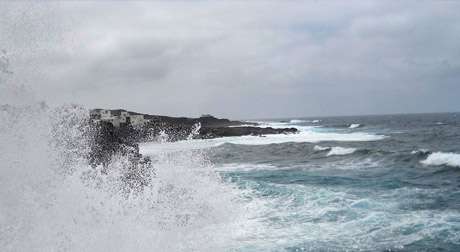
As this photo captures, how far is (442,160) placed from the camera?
893 inches

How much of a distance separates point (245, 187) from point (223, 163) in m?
9.82

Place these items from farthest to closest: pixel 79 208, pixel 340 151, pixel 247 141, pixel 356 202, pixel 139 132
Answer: pixel 139 132 → pixel 247 141 → pixel 340 151 → pixel 356 202 → pixel 79 208

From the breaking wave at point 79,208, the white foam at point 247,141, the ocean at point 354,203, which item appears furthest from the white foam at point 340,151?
the breaking wave at point 79,208

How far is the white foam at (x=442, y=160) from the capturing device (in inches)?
846

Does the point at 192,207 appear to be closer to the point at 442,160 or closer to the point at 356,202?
the point at 356,202

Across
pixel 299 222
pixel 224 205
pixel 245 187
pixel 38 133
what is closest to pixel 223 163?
pixel 245 187

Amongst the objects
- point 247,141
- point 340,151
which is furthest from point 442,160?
point 247,141

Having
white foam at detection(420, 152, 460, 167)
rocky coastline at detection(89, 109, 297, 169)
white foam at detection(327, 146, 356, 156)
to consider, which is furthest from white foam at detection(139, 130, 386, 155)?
white foam at detection(420, 152, 460, 167)

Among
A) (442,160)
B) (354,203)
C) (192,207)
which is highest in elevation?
(442,160)

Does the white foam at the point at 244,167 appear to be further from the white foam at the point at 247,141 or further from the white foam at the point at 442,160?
the white foam at the point at 247,141

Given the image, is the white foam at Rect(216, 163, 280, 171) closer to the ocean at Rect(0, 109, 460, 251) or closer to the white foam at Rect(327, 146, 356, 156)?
the ocean at Rect(0, 109, 460, 251)

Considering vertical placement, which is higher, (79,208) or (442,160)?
(79,208)

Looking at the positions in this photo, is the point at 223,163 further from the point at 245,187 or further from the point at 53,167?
the point at 53,167

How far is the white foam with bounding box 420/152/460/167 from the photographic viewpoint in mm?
21500
